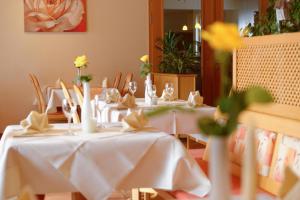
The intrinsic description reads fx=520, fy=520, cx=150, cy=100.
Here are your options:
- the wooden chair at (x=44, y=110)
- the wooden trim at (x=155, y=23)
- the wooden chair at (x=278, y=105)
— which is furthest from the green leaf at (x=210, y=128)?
the wooden trim at (x=155, y=23)

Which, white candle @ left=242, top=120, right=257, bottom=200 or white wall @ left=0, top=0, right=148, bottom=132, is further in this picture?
white wall @ left=0, top=0, right=148, bottom=132

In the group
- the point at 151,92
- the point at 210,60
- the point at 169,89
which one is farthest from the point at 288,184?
the point at 210,60

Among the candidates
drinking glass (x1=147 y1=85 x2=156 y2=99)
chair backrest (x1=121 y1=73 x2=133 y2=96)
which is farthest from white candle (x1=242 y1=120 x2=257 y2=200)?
chair backrest (x1=121 y1=73 x2=133 y2=96)

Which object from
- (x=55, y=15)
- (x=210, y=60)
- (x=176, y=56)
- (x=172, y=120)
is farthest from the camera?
(x=210, y=60)

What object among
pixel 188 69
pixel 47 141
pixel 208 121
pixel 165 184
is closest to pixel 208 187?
pixel 165 184

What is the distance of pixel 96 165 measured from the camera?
2924 millimetres

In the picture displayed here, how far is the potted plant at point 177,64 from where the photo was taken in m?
8.15

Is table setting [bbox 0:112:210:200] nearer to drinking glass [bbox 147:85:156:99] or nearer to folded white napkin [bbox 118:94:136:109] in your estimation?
folded white napkin [bbox 118:94:136:109]

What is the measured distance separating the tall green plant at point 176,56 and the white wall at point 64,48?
1.52 feet

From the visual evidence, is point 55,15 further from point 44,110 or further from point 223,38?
point 223,38

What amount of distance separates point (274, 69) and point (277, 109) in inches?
10.1

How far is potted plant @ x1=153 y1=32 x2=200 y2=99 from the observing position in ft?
26.7

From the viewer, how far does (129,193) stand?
4906mm

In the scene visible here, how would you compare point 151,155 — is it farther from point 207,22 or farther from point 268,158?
point 207,22
